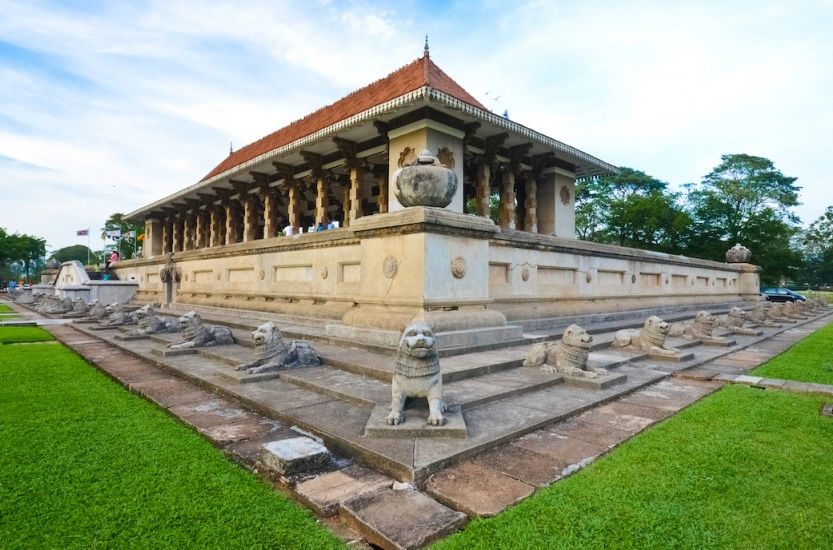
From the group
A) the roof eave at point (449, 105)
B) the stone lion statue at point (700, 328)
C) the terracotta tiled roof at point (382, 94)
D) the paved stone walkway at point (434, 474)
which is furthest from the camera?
the terracotta tiled roof at point (382, 94)

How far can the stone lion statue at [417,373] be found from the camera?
3.23 m

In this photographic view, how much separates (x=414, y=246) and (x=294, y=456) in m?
3.58

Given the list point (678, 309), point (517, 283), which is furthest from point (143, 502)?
point (678, 309)

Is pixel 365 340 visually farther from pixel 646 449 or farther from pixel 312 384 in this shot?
pixel 646 449

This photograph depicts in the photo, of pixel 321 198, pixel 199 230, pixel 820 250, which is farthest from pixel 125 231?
pixel 820 250

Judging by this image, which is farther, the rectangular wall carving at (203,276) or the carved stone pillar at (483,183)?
the carved stone pillar at (483,183)

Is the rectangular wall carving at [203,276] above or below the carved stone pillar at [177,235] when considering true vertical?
below

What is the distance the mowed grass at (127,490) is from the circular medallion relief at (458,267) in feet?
12.4

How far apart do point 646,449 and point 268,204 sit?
18.6 meters

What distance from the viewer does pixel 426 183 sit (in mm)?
5895

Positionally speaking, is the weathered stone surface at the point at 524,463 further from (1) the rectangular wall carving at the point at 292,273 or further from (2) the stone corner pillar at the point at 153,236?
(2) the stone corner pillar at the point at 153,236

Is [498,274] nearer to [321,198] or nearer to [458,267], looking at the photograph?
[458,267]

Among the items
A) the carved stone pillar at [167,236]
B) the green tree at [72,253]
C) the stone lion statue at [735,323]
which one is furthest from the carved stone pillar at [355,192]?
the green tree at [72,253]

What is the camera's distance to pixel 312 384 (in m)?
4.33
